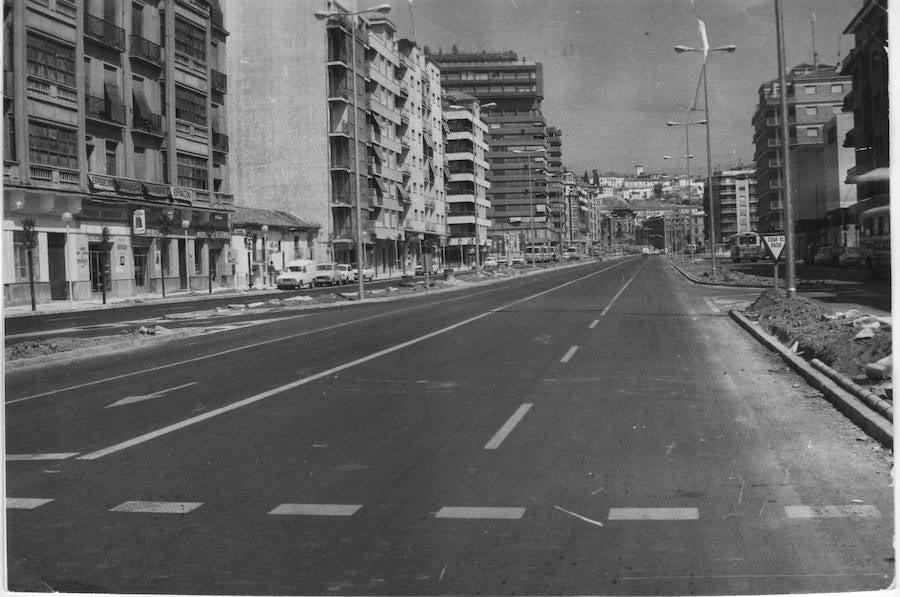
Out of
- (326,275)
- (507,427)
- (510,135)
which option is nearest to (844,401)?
(507,427)

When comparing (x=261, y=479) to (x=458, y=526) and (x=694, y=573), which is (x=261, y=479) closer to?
(x=458, y=526)

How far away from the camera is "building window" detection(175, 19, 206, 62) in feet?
157

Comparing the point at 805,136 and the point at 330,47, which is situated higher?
the point at 330,47

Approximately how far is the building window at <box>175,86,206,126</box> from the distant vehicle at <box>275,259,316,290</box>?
392 inches

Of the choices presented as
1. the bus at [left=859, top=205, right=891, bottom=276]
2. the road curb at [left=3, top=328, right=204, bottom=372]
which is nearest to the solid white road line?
the road curb at [left=3, top=328, right=204, bottom=372]

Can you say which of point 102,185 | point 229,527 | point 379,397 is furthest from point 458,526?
point 102,185

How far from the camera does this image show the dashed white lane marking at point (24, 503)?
584 cm

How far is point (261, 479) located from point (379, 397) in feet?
12.5

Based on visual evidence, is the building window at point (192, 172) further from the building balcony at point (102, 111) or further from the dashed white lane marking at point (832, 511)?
the dashed white lane marking at point (832, 511)

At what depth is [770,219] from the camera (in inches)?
3711

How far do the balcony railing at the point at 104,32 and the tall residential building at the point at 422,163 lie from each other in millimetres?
47235

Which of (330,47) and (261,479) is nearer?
(261,479)

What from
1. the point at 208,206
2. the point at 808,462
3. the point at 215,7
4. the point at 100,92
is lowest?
the point at 808,462

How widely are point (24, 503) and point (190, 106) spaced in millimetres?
47333
